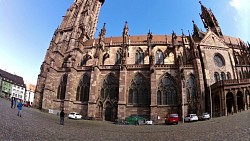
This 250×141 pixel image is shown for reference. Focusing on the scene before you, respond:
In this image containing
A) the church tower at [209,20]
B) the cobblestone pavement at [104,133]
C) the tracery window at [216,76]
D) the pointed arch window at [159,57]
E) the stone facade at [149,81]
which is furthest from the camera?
the church tower at [209,20]

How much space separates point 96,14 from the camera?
2459 inches

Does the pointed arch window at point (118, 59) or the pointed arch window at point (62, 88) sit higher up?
the pointed arch window at point (118, 59)

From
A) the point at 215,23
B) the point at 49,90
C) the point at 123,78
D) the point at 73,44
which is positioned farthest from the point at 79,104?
the point at 215,23

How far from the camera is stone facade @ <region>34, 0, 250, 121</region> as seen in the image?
1100 inches

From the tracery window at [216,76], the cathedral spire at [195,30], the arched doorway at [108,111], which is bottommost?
the arched doorway at [108,111]

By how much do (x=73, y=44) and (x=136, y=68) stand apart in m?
19.8

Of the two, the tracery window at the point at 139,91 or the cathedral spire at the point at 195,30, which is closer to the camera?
the tracery window at the point at 139,91

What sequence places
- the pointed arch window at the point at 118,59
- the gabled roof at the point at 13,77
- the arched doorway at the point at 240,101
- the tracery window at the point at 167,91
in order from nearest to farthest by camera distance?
the arched doorway at the point at 240,101
the tracery window at the point at 167,91
the pointed arch window at the point at 118,59
the gabled roof at the point at 13,77

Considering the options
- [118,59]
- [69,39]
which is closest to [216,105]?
[118,59]

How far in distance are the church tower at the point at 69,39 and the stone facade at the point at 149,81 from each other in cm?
26

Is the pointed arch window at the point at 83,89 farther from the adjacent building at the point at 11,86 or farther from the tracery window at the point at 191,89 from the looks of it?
the adjacent building at the point at 11,86

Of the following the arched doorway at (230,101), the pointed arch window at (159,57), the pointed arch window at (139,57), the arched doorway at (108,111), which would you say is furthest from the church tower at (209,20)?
the arched doorway at (108,111)

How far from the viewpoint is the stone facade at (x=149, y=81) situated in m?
27.9

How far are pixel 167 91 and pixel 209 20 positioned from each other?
29.0 m
